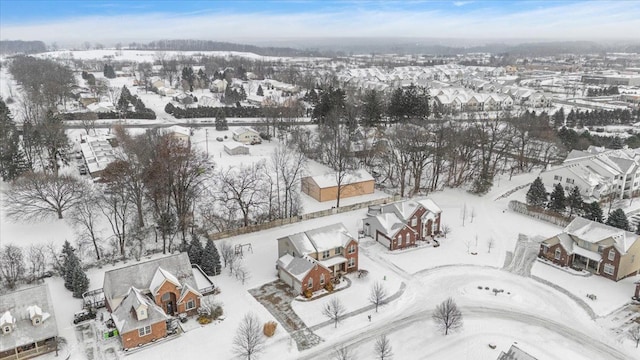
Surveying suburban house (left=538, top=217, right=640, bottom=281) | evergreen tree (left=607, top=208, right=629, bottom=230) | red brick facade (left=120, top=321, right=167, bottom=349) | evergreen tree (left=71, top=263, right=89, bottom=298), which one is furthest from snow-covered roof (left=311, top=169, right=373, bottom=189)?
red brick facade (left=120, top=321, right=167, bottom=349)

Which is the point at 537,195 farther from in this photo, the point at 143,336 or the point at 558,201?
the point at 143,336

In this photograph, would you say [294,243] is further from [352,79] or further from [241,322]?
[352,79]

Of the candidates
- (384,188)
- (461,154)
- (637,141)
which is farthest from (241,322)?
(637,141)

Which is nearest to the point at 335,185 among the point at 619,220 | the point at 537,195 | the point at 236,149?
the point at 537,195

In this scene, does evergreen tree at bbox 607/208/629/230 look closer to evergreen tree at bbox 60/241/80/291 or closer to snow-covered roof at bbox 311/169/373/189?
snow-covered roof at bbox 311/169/373/189

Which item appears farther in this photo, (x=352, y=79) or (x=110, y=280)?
(x=352, y=79)

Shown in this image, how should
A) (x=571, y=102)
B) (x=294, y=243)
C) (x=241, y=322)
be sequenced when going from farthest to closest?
(x=571, y=102), (x=294, y=243), (x=241, y=322)

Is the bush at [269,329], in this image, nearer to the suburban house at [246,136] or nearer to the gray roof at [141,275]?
the gray roof at [141,275]

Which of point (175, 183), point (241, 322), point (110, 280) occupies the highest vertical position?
point (175, 183)

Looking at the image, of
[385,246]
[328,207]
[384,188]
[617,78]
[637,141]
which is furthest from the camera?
[617,78]
